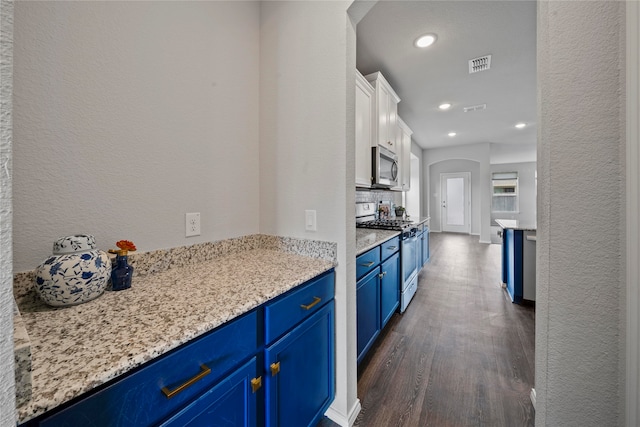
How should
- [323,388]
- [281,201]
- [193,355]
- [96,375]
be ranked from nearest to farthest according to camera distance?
1. [96,375]
2. [193,355]
3. [323,388]
4. [281,201]

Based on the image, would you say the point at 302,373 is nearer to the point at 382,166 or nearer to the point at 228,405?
the point at 228,405

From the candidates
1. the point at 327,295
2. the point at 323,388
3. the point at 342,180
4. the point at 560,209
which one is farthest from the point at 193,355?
the point at 560,209

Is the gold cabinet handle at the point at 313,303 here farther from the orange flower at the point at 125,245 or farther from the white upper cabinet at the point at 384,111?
the white upper cabinet at the point at 384,111

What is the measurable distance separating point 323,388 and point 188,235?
102 centimetres

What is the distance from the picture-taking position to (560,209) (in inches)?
34.0

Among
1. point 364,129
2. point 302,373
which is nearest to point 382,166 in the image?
point 364,129

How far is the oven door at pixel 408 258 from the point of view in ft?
8.36

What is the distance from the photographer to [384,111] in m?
2.78

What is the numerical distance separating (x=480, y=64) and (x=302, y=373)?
320 cm

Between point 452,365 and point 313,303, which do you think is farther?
point 452,365

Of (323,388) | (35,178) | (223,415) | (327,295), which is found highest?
(35,178)

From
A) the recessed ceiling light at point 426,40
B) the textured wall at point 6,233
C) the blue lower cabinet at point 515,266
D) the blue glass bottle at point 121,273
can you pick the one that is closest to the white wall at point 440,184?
the blue lower cabinet at point 515,266

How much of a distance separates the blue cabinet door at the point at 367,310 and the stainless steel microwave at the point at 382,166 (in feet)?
3.55

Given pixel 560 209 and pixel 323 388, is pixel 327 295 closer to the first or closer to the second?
pixel 323 388
